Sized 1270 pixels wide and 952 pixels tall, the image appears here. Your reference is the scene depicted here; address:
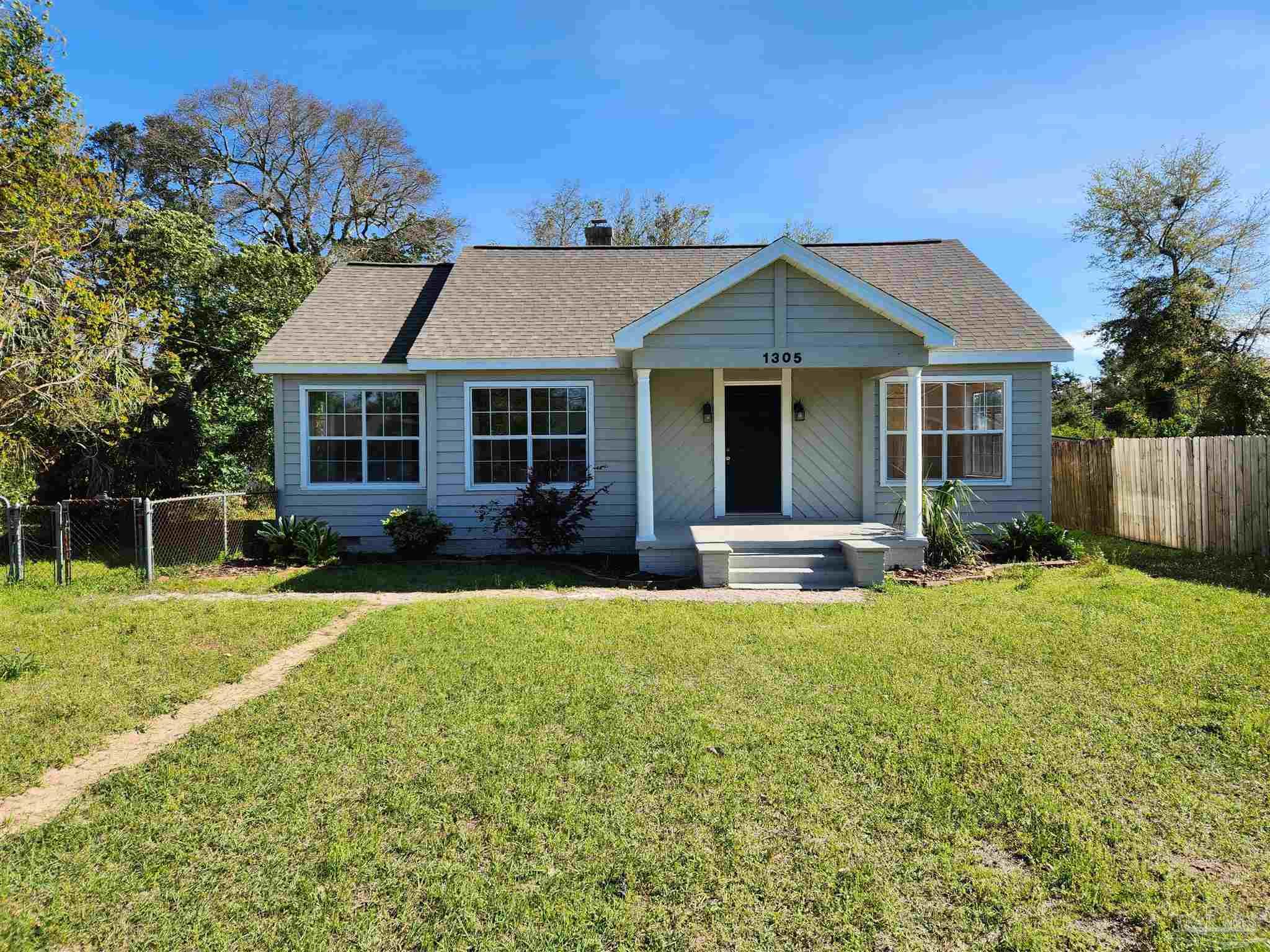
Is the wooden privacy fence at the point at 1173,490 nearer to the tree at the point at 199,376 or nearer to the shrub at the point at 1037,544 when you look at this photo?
the shrub at the point at 1037,544

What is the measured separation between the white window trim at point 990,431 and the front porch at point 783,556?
1.65 metres

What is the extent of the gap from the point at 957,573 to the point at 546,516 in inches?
226

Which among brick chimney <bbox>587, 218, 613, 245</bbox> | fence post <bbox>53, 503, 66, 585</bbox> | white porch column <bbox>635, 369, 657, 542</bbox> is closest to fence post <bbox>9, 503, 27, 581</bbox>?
fence post <bbox>53, 503, 66, 585</bbox>

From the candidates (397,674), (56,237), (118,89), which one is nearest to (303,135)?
(118,89)

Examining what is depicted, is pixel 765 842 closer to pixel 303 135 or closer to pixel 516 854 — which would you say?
pixel 516 854

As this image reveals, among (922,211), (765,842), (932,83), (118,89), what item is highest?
(118,89)

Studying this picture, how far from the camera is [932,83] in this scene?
11.1m

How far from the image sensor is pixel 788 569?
9062 mm

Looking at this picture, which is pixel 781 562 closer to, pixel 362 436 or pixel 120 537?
pixel 362 436

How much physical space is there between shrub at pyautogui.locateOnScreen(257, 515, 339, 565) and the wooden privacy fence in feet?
42.5

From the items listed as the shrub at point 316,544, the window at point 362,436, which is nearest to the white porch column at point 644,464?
the window at point 362,436

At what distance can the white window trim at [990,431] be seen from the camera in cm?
1130

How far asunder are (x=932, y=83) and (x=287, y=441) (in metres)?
11.8

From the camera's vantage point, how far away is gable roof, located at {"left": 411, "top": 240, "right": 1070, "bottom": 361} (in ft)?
37.0
